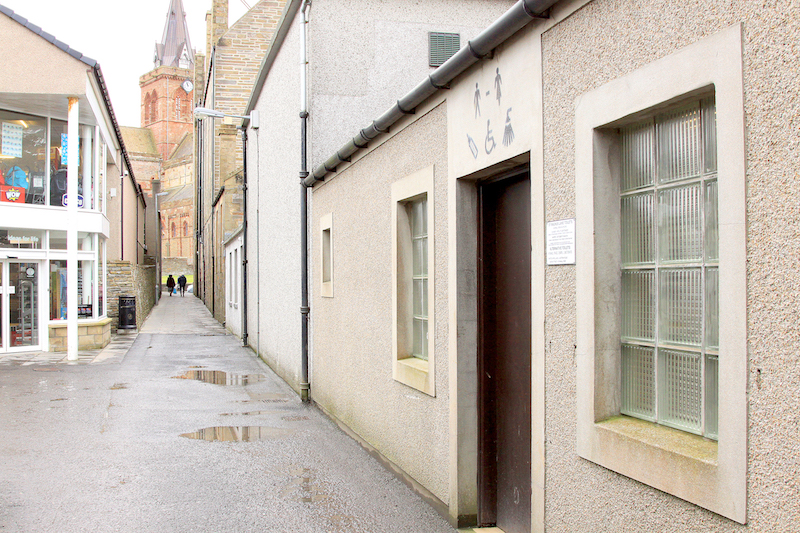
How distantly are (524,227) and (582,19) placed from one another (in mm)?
1404

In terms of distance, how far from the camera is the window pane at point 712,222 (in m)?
2.90

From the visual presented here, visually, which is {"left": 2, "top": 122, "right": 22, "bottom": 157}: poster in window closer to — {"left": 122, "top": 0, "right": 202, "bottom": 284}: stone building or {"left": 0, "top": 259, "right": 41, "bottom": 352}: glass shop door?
{"left": 0, "top": 259, "right": 41, "bottom": 352}: glass shop door

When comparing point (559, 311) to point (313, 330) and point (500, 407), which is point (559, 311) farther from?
point (313, 330)

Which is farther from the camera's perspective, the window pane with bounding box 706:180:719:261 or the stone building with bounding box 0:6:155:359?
the stone building with bounding box 0:6:155:359

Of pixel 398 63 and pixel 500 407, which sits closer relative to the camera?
pixel 500 407

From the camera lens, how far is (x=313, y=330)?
34.6ft

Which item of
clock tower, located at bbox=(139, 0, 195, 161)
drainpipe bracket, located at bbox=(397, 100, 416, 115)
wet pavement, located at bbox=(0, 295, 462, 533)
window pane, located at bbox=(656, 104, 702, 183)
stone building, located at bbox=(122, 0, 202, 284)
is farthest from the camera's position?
clock tower, located at bbox=(139, 0, 195, 161)

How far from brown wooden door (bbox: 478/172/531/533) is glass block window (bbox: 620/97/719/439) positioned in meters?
1.10

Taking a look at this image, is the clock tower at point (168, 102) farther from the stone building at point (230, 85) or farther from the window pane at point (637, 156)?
the window pane at point (637, 156)

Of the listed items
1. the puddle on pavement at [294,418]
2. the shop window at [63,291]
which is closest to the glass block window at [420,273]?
the puddle on pavement at [294,418]

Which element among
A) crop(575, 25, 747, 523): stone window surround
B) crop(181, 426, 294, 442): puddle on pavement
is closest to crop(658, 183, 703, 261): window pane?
crop(575, 25, 747, 523): stone window surround

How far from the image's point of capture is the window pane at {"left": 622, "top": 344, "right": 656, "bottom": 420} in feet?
11.0

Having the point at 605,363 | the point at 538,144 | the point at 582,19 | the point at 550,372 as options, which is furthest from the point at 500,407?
the point at 582,19

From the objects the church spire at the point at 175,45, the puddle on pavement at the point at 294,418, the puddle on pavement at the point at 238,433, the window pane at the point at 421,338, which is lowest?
the puddle on pavement at the point at 294,418
